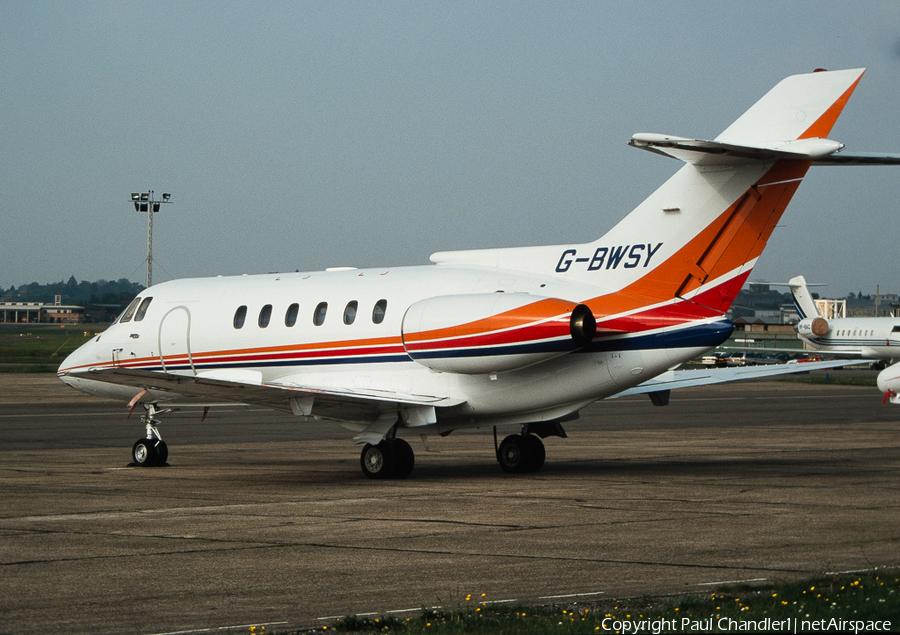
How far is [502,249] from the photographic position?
59.9 ft

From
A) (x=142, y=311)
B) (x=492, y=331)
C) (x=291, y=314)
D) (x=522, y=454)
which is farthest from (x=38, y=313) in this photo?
(x=492, y=331)

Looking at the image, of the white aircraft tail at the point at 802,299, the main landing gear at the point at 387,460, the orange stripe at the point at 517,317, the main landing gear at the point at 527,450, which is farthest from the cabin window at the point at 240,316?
the white aircraft tail at the point at 802,299

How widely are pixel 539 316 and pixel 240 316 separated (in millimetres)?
6833

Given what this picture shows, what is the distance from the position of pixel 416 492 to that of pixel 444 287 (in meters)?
3.74

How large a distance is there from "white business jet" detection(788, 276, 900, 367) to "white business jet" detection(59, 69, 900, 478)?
2233 inches

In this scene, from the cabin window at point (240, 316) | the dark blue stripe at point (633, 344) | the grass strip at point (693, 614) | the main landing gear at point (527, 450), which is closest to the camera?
the grass strip at point (693, 614)

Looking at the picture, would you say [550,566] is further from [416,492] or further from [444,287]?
[444,287]

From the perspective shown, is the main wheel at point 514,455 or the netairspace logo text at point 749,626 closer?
the netairspace logo text at point 749,626

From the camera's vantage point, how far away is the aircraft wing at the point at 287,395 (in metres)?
16.1

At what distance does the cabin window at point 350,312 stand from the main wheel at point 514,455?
3473 millimetres

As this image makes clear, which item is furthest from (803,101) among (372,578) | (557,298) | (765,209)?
(372,578)

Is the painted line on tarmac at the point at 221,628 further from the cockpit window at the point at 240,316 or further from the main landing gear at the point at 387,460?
the cockpit window at the point at 240,316

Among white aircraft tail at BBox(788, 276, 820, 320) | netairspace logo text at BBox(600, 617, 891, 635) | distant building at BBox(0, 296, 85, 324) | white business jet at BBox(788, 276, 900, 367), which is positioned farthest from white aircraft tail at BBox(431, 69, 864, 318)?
distant building at BBox(0, 296, 85, 324)

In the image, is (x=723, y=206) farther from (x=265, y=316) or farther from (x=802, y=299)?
(x=802, y=299)
